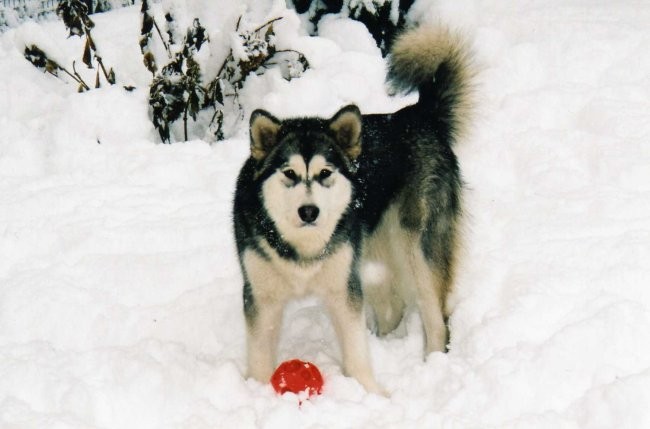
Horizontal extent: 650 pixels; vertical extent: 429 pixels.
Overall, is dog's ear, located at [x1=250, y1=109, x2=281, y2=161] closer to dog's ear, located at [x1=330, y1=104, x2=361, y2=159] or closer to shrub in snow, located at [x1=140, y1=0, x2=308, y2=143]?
dog's ear, located at [x1=330, y1=104, x2=361, y2=159]

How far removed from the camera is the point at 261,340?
350 cm

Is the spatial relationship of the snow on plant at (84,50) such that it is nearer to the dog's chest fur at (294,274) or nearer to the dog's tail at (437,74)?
the dog's tail at (437,74)

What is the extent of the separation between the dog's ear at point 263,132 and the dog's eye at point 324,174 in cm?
29

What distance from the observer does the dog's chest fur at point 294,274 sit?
3287 millimetres

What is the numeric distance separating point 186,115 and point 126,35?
5.61ft

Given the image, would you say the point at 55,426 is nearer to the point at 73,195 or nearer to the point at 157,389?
the point at 157,389

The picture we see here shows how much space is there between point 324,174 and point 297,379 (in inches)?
36.6

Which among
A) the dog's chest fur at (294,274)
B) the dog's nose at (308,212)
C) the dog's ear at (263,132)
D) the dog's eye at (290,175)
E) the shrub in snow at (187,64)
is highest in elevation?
the dog's ear at (263,132)

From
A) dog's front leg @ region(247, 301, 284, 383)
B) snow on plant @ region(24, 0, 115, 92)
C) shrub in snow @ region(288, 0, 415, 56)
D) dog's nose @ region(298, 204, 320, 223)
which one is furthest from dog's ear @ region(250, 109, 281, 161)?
shrub in snow @ region(288, 0, 415, 56)

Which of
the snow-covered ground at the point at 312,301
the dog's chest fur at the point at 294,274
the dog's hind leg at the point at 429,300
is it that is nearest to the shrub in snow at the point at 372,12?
the snow-covered ground at the point at 312,301

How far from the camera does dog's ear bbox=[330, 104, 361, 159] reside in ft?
10.7

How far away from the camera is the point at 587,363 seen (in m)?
3.17

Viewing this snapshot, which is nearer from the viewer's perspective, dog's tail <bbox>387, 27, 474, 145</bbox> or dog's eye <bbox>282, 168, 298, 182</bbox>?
dog's eye <bbox>282, 168, 298, 182</bbox>

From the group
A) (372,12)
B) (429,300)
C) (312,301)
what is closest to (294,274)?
(429,300)
